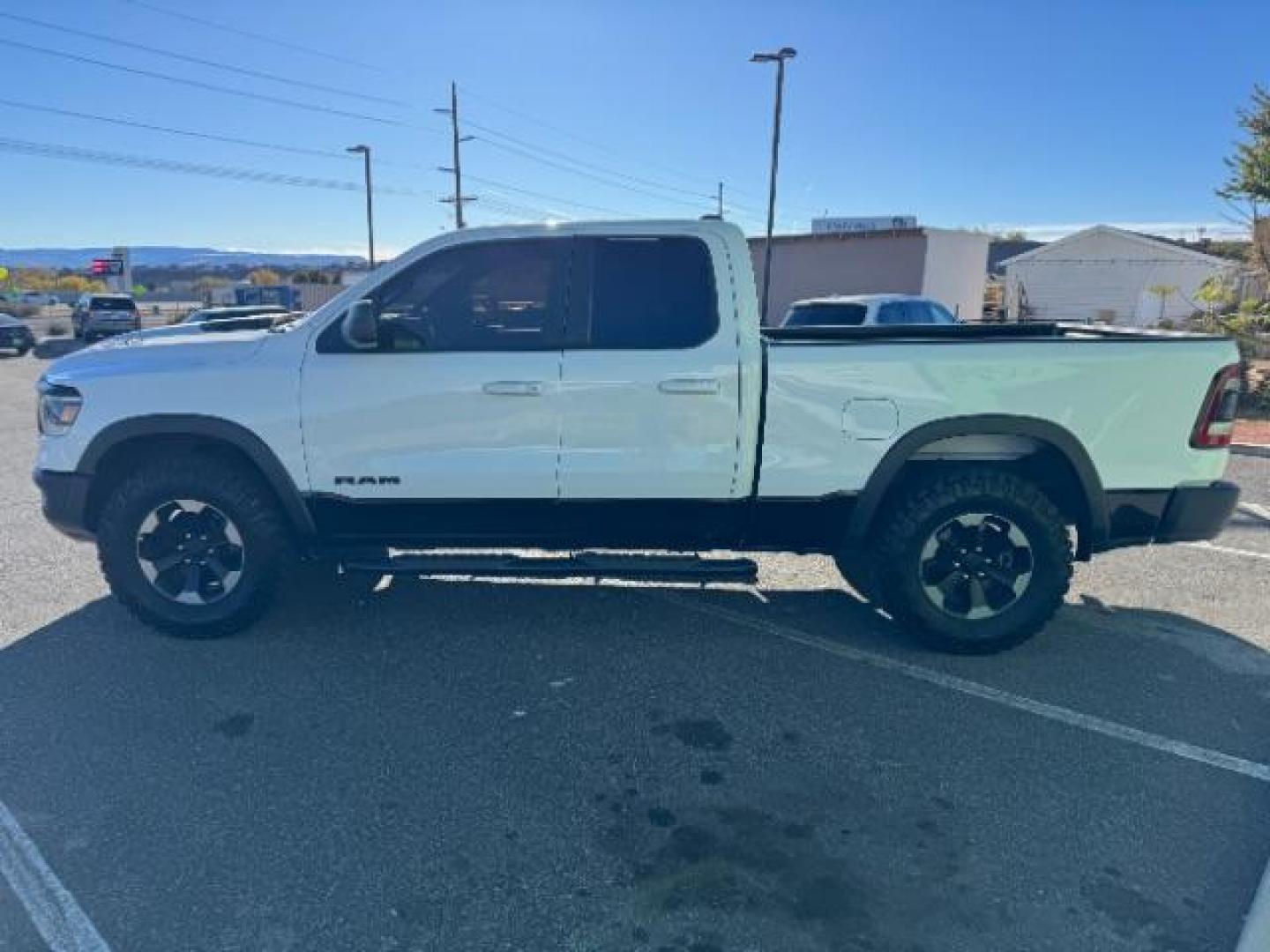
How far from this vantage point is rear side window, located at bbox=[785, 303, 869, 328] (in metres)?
11.5

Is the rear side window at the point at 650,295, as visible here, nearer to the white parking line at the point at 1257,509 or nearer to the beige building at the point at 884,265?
the white parking line at the point at 1257,509

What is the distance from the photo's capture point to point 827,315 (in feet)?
38.2

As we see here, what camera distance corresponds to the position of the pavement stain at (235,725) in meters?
3.38

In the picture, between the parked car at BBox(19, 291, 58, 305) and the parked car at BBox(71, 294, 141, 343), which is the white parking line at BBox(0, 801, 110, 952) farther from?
the parked car at BBox(19, 291, 58, 305)

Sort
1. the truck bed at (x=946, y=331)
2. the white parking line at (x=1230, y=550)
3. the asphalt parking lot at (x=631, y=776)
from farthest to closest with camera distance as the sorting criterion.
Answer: the white parking line at (x=1230, y=550), the truck bed at (x=946, y=331), the asphalt parking lot at (x=631, y=776)

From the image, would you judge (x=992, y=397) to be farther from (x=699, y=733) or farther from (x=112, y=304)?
(x=112, y=304)

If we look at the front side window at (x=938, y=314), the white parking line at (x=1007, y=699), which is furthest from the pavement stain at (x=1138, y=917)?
the front side window at (x=938, y=314)

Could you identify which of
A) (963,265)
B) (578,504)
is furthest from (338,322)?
(963,265)

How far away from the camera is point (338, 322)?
3.96 m

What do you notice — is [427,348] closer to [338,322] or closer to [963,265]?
[338,322]

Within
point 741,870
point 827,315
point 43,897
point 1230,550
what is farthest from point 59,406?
point 827,315

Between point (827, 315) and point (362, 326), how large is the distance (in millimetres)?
8945

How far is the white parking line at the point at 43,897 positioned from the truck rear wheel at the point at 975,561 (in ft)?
11.4

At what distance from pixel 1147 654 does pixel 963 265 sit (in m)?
24.3
